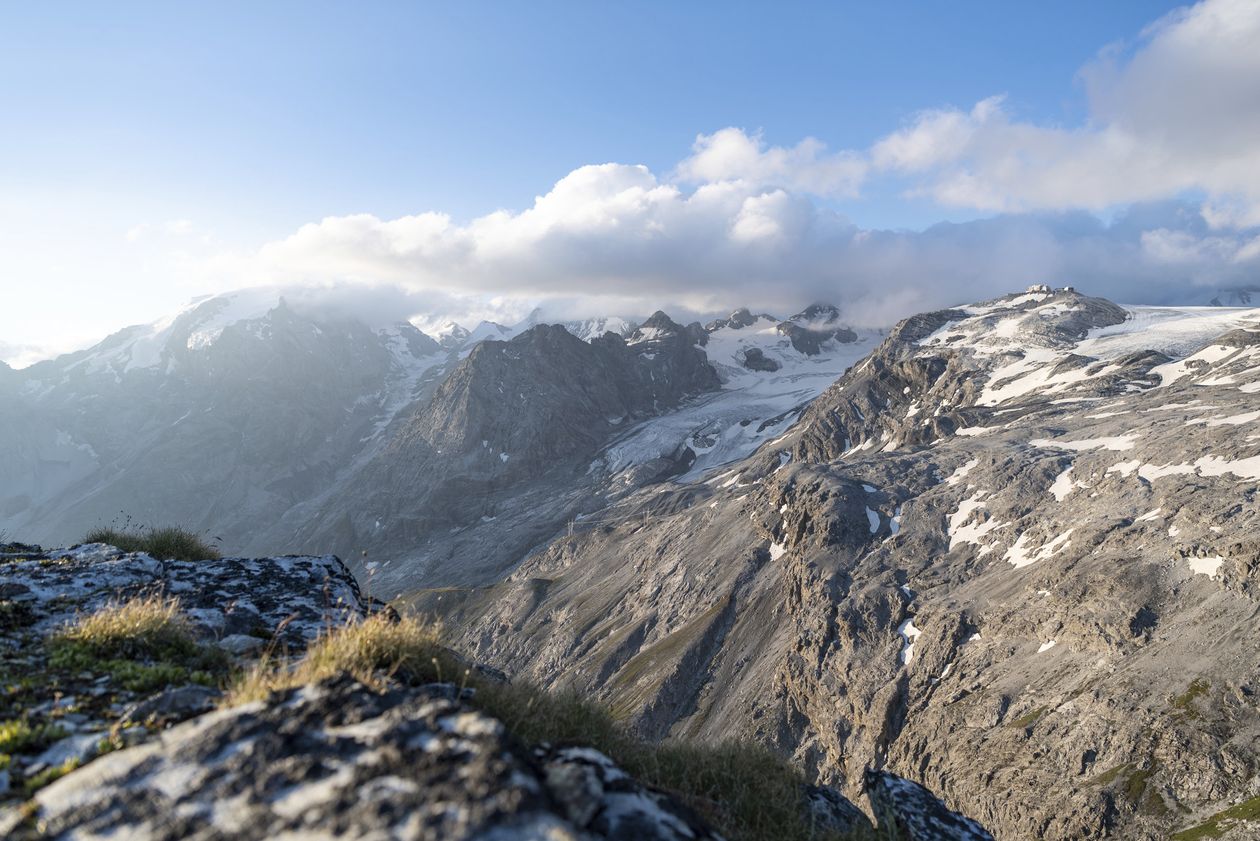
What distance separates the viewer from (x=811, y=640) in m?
79.8

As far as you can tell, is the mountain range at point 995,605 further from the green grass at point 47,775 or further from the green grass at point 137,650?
the green grass at point 47,775

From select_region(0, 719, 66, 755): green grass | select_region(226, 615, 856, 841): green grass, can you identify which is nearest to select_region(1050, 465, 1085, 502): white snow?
select_region(226, 615, 856, 841): green grass

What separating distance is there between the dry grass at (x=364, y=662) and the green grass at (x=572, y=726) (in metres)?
0.01

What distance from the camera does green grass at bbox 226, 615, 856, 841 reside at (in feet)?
19.4

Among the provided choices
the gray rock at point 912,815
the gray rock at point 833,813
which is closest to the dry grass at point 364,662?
the gray rock at point 833,813

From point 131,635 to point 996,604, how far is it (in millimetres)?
71698

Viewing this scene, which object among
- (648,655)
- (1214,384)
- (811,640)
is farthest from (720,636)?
(1214,384)

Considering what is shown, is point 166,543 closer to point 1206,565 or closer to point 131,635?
point 131,635

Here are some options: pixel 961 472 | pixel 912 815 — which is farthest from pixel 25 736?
pixel 961 472

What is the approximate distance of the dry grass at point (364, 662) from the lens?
5332 millimetres

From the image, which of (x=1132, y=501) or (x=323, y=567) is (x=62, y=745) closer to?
(x=323, y=567)

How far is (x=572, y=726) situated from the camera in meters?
7.54

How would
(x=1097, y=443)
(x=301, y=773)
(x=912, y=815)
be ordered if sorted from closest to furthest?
(x=301, y=773) < (x=912, y=815) < (x=1097, y=443)

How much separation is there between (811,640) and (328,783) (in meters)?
83.2
